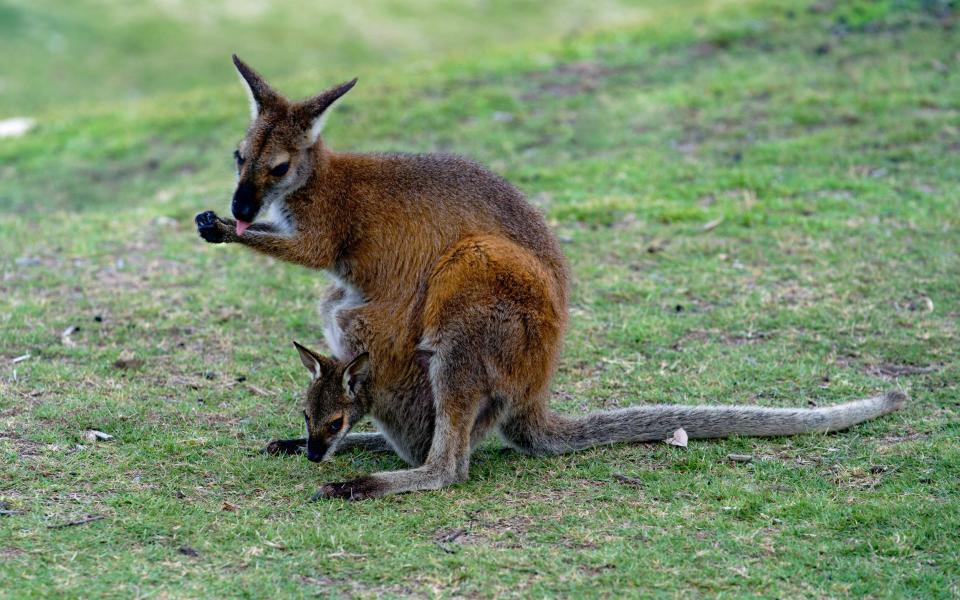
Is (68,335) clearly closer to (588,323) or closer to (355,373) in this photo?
(355,373)

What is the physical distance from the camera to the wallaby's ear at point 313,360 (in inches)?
172

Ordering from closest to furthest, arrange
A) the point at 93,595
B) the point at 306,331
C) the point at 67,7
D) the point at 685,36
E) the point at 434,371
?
the point at 93,595 < the point at 434,371 < the point at 306,331 < the point at 685,36 < the point at 67,7

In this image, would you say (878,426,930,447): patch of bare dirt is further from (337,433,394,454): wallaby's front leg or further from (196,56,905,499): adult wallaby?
(337,433,394,454): wallaby's front leg

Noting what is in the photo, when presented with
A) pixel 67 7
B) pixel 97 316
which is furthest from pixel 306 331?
pixel 67 7

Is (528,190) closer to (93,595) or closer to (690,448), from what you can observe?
(690,448)

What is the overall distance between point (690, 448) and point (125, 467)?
2.30 m

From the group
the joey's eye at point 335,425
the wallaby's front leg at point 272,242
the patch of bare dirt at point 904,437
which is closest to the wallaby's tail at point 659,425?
the patch of bare dirt at point 904,437

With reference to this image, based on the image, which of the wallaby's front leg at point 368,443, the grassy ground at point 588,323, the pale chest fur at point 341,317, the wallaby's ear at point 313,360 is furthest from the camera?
the wallaby's front leg at point 368,443

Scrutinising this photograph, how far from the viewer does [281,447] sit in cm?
457

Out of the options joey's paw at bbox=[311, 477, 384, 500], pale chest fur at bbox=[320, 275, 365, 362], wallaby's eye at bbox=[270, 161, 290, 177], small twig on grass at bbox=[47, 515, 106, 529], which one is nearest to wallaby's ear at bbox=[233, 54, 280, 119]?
wallaby's eye at bbox=[270, 161, 290, 177]

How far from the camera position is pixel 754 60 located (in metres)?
10.7

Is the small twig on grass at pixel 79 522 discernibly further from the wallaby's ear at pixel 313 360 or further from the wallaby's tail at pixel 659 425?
the wallaby's tail at pixel 659 425

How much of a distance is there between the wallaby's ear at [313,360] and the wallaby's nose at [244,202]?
0.56 m

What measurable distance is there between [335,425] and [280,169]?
1.06 metres
